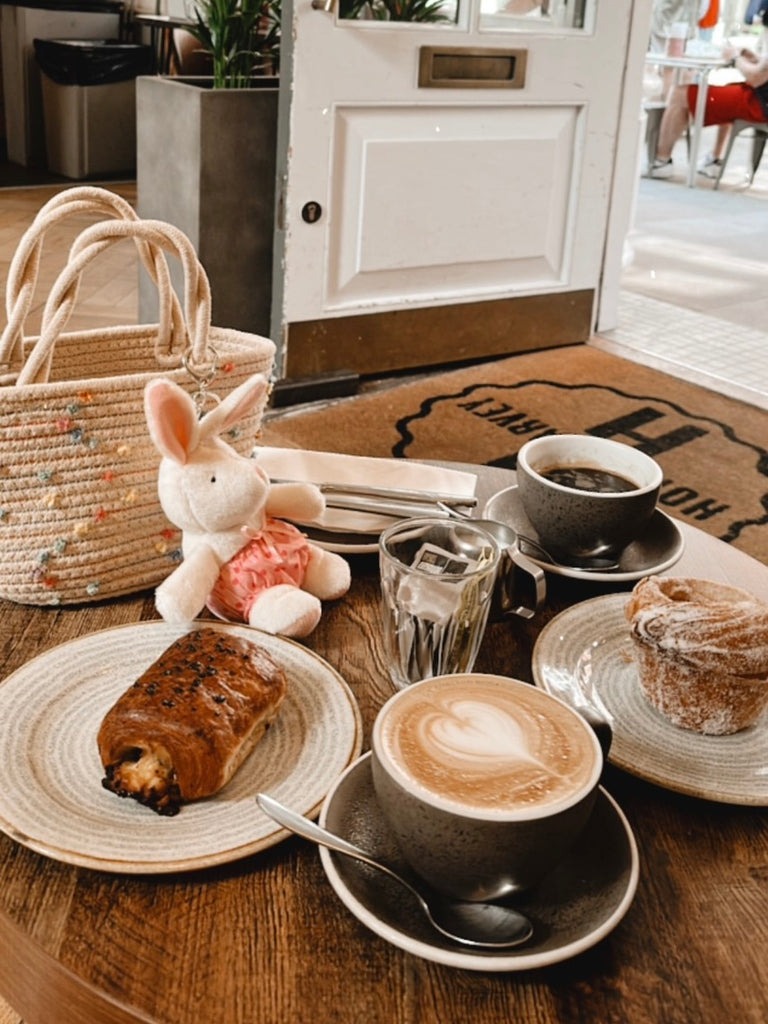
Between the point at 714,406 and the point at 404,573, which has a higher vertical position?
the point at 404,573

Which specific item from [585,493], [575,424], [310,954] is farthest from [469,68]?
[310,954]

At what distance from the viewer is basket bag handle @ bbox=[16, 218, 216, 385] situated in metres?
0.76

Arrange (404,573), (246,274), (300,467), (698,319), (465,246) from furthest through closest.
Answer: (698,319) → (465,246) → (246,274) → (300,467) → (404,573)

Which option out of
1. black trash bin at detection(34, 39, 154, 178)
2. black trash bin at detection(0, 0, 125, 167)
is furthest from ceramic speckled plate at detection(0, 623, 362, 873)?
black trash bin at detection(0, 0, 125, 167)

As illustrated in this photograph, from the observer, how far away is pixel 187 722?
62cm

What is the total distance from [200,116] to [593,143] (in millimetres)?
1036

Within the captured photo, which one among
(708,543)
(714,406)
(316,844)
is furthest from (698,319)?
(316,844)

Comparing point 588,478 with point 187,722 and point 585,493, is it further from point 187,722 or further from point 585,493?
point 187,722

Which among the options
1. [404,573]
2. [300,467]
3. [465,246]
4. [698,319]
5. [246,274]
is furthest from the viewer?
[698,319]

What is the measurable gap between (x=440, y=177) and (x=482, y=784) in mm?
2278

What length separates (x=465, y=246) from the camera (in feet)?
8.95

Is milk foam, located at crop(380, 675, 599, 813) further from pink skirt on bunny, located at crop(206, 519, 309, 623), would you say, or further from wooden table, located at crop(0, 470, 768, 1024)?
pink skirt on bunny, located at crop(206, 519, 309, 623)

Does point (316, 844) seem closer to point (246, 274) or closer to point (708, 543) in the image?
point (708, 543)

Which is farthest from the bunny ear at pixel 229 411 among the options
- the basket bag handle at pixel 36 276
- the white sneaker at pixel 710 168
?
the white sneaker at pixel 710 168
